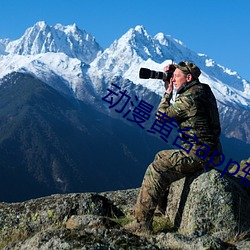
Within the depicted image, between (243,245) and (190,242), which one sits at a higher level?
(243,245)

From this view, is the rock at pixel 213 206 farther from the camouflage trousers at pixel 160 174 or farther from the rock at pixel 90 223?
the rock at pixel 90 223

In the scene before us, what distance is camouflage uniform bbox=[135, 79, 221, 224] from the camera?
10523 mm

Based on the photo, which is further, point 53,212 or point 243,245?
point 53,212

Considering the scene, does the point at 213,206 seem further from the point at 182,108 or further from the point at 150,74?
the point at 150,74

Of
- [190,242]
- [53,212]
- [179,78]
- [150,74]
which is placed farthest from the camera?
[53,212]

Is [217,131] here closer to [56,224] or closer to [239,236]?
[239,236]

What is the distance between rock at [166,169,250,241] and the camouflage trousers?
13.5 inches

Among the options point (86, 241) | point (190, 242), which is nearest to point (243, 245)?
point (190, 242)

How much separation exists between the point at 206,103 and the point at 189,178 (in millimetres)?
1752

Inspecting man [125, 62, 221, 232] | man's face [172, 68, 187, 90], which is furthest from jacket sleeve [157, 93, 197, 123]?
man's face [172, 68, 187, 90]

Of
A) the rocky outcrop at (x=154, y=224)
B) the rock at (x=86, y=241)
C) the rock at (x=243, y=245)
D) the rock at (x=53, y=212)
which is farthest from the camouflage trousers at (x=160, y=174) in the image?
the rock at (x=86, y=241)

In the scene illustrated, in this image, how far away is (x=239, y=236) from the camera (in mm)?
8914

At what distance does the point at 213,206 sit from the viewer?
10.0 m

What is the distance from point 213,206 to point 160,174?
1.36m
